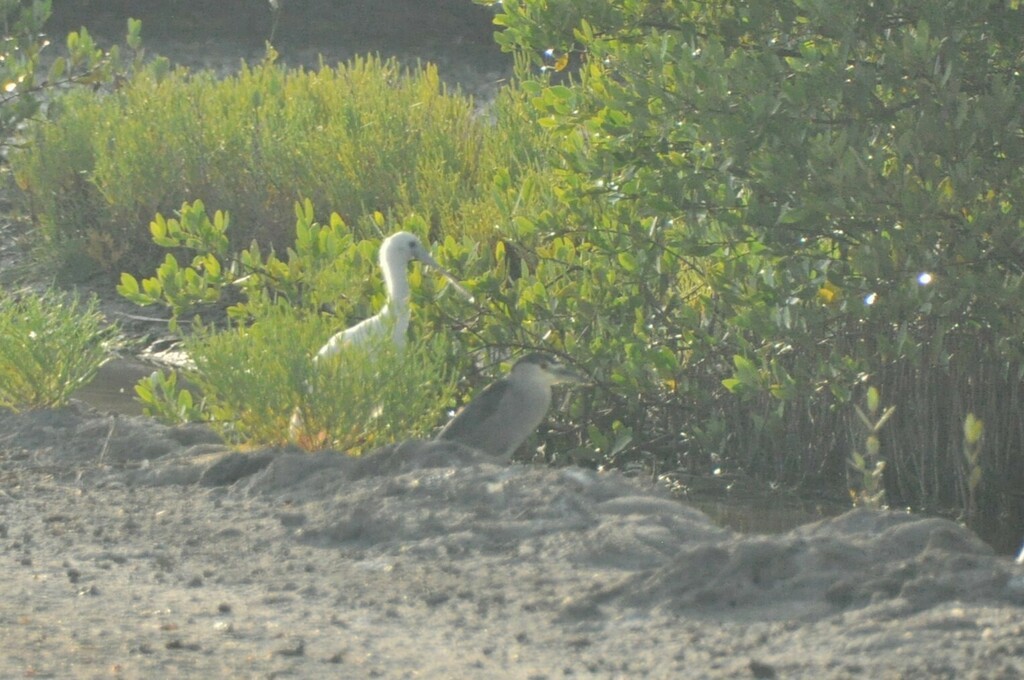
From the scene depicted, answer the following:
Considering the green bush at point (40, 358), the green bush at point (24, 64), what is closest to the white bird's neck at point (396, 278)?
the green bush at point (40, 358)

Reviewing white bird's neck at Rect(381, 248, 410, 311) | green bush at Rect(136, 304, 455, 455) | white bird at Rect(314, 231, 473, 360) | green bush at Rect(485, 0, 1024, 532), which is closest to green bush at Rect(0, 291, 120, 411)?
green bush at Rect(136, 304, 455, 455)

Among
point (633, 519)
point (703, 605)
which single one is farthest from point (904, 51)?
point (703, 605)

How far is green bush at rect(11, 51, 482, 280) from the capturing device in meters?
11.6

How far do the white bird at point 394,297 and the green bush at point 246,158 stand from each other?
300 cm

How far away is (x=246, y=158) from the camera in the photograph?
12102 millimetres

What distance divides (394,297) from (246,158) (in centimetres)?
485

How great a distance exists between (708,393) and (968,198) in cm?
203

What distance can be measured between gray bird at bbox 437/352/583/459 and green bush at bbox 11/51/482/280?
4037mm

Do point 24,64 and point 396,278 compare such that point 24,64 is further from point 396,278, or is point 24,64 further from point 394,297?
point 394,297

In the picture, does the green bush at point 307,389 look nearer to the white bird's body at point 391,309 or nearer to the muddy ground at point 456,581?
the white bird's body at point 391,309

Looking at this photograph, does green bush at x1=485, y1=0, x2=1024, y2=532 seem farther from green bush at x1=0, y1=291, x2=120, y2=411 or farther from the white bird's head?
green bush at x1=0, y1=291, x2=120, y2=411

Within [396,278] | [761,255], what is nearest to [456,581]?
[761,255]

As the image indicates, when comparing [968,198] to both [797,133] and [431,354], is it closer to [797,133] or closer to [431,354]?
[797,133]

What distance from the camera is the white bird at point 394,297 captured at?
6723 millimetres
